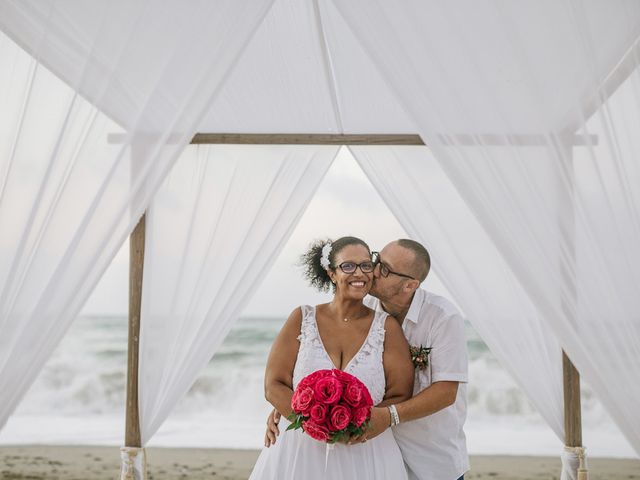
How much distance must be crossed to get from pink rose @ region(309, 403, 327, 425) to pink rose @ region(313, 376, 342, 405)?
0.02 meters

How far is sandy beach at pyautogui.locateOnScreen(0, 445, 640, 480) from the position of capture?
989 centimetres

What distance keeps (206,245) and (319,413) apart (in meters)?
1.98

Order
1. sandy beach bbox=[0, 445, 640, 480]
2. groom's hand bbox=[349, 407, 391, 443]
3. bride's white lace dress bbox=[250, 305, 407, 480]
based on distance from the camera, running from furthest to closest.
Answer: sandy beach bbox=[0, 445, 640, 480] → bride's white lace dress bbox=[250, 305, 407, 480] → groom's hand bbox=[349, 407, 391, 443]

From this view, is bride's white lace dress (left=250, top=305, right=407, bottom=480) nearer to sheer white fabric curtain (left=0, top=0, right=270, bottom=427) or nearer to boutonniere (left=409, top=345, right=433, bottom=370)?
boutonniere (left=409, top=345, right=433, bottom=370)

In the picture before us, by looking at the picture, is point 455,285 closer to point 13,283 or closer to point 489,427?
point 13,283

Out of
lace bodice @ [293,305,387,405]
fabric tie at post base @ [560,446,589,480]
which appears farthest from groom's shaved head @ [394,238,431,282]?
fabric tie at post base @ [560,446,589,480]

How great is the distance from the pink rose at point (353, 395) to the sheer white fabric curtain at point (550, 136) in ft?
2.25

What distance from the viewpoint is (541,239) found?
2566mm

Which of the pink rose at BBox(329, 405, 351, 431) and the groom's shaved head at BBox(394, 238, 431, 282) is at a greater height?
the groom's shaved head at BBox(394, 238, 431, 282)

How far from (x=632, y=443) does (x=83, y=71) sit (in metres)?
2.17

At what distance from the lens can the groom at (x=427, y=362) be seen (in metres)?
3.16

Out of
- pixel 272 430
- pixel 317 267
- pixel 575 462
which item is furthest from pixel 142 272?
pixel 575 462

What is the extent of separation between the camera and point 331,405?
276 cm

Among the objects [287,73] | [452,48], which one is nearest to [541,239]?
[452,48]
